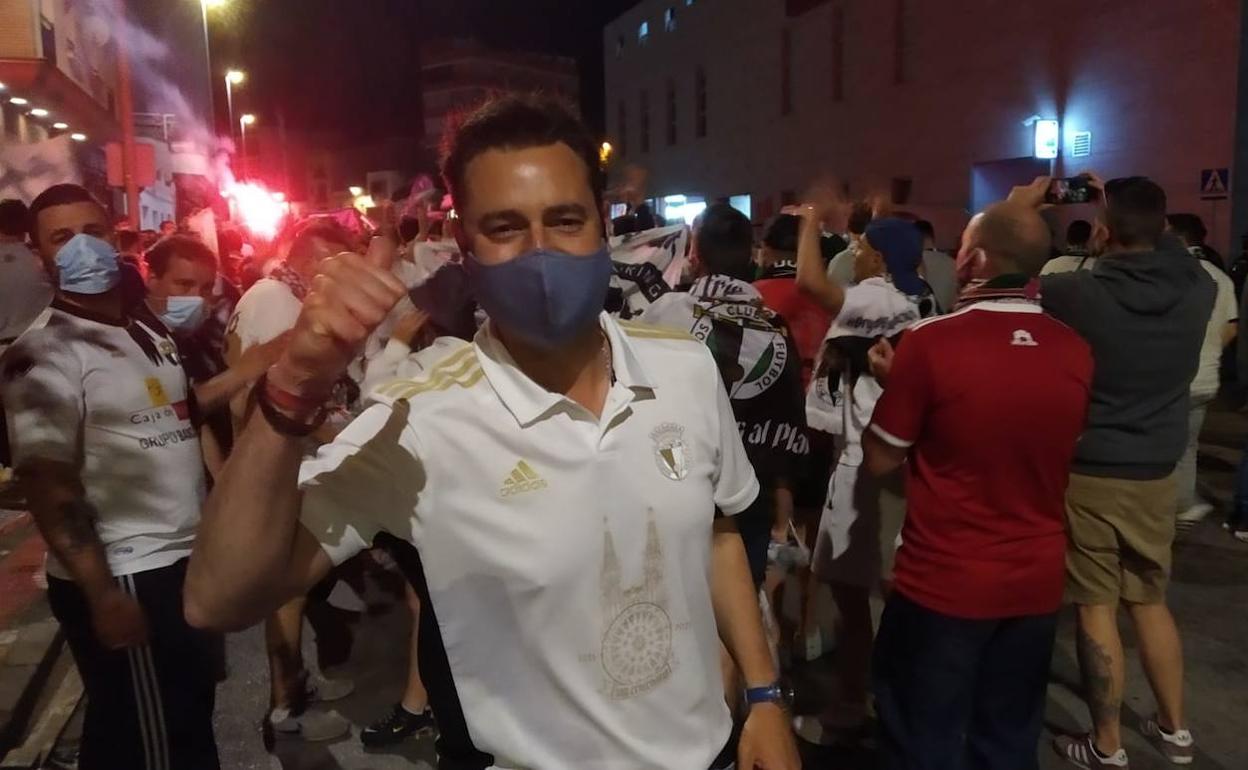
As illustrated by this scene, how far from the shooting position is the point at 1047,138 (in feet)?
61.9

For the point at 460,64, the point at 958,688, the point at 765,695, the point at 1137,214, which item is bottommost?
the point at 958,688

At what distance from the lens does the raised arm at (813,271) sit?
4.50m

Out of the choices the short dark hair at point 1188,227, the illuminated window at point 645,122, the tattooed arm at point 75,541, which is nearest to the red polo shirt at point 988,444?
the tattooed arm at point 75,541

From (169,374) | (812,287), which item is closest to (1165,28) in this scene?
(812,287)

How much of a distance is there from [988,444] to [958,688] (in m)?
0.89

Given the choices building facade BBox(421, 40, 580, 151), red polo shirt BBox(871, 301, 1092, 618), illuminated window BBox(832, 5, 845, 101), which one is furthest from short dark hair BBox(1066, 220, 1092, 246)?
building facade BBox(421, 40, 580, 151)

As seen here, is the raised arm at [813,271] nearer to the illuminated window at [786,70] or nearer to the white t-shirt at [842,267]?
the white t-shirt at [842,267]

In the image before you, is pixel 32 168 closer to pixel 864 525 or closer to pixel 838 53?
pixel 864 525

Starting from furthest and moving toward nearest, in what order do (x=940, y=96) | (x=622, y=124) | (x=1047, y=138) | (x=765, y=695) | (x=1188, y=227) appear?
(x=622, y=124) → (x=940, y=96) → (x=1047, y=138) → (x=1188, y=227) → (x=765, y=695)

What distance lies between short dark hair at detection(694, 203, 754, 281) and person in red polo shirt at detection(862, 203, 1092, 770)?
39.6 inches

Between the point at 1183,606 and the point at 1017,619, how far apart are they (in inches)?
126

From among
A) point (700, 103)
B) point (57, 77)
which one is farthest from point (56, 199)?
point (700, 103)

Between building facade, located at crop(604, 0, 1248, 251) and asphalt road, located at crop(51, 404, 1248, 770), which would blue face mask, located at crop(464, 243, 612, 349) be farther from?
building facade, located at crop(604, 0, 1248, 251)

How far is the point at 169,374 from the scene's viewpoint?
3.15 meters
